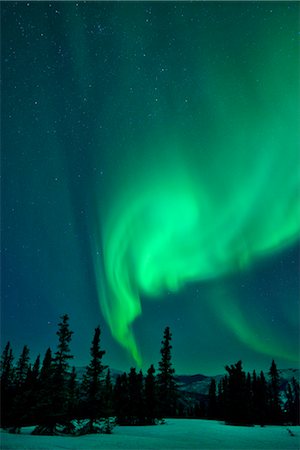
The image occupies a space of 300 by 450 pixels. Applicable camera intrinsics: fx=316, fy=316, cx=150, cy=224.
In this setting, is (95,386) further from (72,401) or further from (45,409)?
(72,401)

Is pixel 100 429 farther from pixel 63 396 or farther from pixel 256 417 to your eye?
pixel 256 417

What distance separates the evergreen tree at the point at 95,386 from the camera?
25438 millimetres

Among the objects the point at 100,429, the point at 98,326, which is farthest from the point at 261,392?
the point at 100,429

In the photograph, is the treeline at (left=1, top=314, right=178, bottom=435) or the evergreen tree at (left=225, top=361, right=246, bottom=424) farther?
the evergreen tree at (left=225, top=361, right=246, bottom=424)

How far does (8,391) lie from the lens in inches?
1572

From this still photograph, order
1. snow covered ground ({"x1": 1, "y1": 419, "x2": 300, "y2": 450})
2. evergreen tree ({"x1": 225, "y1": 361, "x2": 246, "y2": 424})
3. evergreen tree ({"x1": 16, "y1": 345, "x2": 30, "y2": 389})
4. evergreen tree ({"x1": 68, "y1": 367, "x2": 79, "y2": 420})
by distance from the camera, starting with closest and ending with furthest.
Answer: snow covered ground ({"x1": 1, "y1": 419, "x2": 300, "y2": 450}) → evergreen tree ({"x1": 68, "y1": 367, "x2": 79, "y2": 420}) → evergreen tree ({"x1": 225, "y1": 361, "x2": 246, "y2": 424}) → evergreen tree ({"x1": 16, "y1": 345, "x2": 30, "y2": 389})

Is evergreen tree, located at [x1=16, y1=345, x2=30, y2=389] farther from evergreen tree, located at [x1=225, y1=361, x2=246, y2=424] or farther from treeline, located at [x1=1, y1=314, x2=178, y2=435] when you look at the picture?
evergreen tree, located at [x1=225, y1=361, x2=246, y2=424]

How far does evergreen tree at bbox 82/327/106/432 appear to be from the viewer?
25438 mm

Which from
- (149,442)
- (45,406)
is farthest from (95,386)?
(149,442)

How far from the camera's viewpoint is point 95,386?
28594 mm

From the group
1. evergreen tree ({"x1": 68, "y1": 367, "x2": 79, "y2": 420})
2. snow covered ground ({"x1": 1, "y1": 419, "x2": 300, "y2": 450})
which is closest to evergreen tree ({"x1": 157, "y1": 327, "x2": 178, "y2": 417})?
evergreen tree ({"x1": 68, "y1": 367, "x2": 79, "y2": 420})

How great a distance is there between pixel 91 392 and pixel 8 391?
18.2 metres

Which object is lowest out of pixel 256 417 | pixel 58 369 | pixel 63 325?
pixel 256 417

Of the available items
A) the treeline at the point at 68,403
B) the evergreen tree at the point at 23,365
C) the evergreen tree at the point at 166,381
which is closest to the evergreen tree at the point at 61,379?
the treeline at the point at 68,403
